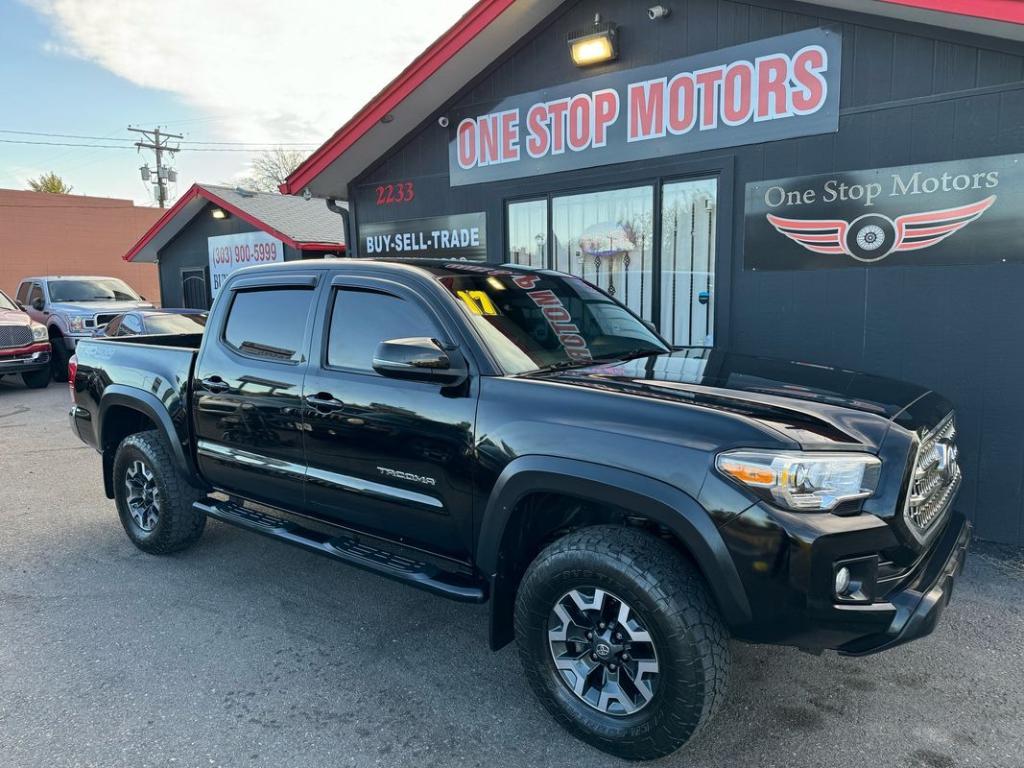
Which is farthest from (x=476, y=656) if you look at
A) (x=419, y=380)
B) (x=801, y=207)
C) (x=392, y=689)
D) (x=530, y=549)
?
(x=801, y=207)

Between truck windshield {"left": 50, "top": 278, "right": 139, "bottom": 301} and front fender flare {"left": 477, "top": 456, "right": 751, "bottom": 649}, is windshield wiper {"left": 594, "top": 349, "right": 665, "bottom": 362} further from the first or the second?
truck windshield {"left": 50, "top": 278, "right": 139, "bottom": 301}

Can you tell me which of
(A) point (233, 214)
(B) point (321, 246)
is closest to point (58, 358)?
(A) point (233, 214)

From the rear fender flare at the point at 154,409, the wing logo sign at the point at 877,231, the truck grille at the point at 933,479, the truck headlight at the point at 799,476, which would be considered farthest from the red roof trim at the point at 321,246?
the truck headlight at the point at 799,476

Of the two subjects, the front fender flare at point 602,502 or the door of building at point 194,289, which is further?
the door of building at point 194,289

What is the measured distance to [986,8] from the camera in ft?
13.8

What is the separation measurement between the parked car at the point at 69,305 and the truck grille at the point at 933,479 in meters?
14.0

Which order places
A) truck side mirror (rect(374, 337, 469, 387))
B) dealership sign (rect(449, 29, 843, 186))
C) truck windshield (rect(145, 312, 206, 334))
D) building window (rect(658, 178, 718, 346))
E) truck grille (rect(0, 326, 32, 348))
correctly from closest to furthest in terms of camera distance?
truck side mirror (rect(374, 337, 469, 387))
dealership sign (rect(449, 29, 843, 186))
building window (rect(658, 178, 718, 346))
truck windshield (rect(145, 312, 206, 334))
truck grille (rect(0, 326, 32, 348))

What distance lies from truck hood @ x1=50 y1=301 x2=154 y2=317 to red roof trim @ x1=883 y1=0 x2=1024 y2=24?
45.6 ft

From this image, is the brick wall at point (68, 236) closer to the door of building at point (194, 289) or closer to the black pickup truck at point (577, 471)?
the door of building at point (194, 289)

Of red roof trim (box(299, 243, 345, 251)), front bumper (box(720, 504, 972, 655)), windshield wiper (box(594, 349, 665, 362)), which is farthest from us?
red roof trim (box(299, 243, 345, 251))

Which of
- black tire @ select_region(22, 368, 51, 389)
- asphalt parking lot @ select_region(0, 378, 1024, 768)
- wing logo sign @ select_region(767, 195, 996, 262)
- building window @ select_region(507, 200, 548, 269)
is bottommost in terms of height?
asphalt parking lot @ select_region(0, 378, 1024, 768)

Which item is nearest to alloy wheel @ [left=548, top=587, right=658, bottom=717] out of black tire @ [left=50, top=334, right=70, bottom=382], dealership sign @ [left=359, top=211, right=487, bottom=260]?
dealership sign @ [left=359, top=211, right=487, bottom=260]

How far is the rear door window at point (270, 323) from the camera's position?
12.4ft

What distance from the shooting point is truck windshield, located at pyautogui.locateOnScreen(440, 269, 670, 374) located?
3234mm
